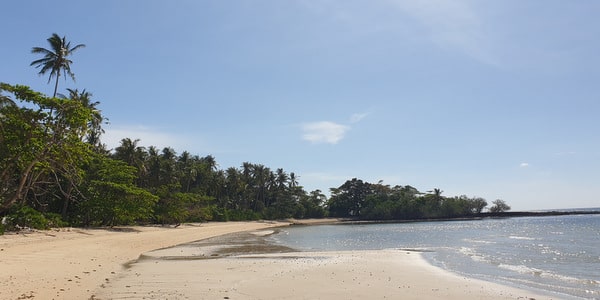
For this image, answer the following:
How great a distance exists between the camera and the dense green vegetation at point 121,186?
58.9ft

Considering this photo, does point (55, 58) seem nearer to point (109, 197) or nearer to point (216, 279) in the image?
point (109, 197)

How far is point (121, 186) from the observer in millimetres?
41000

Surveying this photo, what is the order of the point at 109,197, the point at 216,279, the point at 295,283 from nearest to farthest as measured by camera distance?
the point at 295,283, the point at 216,279, the point at 109,197

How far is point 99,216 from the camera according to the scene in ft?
135

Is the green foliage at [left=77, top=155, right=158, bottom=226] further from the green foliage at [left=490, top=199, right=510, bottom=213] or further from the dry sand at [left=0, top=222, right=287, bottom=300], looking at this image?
the green foliage at [left=490, top=199, right=510, bottom=213]

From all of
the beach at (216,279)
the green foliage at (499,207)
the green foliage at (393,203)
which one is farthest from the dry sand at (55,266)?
the green foliage at (499,207)

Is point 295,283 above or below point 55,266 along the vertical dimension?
below

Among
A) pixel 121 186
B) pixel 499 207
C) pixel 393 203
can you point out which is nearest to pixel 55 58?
pixel 121 186

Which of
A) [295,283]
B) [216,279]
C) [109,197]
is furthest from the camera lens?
[109,197]

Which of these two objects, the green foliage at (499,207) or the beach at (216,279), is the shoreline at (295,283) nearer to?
the beach at (216,279)

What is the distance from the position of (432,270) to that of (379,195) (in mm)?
109583

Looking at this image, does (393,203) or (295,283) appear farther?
(393,203)

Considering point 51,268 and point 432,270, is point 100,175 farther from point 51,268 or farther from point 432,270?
point 432,270

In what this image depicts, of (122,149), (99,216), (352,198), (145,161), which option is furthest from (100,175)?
(352,198)
